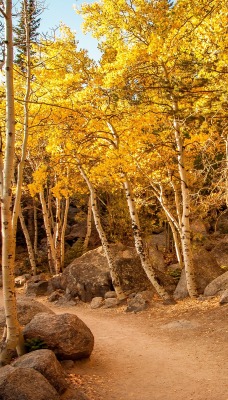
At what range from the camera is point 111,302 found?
509 inches

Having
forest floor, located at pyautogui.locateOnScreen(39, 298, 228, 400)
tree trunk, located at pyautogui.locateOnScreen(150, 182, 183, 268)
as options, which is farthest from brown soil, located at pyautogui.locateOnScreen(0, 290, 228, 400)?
tree trunk, located at pyautogui.locateOnScreen(150, 182, 183, 268)

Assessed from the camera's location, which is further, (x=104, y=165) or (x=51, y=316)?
(x=104, y=165)

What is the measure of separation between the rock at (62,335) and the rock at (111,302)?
5643 millimetres

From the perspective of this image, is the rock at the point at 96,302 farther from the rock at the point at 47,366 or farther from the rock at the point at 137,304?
the rock at the point at 47,366

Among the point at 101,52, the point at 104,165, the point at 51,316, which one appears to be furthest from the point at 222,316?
the point at 101,52

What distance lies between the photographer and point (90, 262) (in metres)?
14.7

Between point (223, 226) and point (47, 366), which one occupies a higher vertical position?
point (223, 226)

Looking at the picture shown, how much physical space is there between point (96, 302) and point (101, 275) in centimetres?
113

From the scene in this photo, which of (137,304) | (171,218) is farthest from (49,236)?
(171,218)

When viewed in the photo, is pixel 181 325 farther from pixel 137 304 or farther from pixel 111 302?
pixel 111 302

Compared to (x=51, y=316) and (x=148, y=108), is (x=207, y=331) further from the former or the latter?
(x=148, y=108)

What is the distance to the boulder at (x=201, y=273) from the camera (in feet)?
39.3

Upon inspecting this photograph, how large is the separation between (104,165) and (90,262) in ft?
17.3

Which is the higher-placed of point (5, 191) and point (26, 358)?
point (5, 191)
